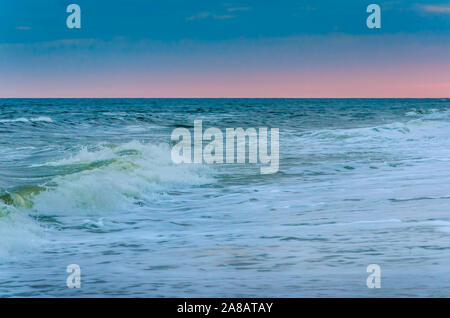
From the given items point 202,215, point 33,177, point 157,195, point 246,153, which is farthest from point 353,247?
point 246,153

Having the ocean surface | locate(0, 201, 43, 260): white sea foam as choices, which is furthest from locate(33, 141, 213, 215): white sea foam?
locate(0, 201, 43, 260): white sea foam

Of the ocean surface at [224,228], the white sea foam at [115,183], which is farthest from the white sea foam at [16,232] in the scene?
the white sea foam at [115,183]

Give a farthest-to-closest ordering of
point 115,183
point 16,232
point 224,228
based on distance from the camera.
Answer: point 115,183 → point 224,228 → point 16,232

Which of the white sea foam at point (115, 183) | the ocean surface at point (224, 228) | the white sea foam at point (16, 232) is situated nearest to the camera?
the ocean surface at point (224, 228)

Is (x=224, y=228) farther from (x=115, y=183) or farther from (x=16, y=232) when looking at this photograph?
(x=115, y=183)

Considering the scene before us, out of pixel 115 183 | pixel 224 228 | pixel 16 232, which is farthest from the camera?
pixel 115 183

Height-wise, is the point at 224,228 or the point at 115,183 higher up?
the point at 115,183

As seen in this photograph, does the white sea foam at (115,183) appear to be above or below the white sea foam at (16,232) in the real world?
above

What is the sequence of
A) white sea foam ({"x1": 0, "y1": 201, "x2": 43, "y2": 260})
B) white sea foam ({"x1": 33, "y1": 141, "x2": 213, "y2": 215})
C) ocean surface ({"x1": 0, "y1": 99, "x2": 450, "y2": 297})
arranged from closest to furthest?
ocean surface ({"x1": 0, "y1": 99, "x2": 450, "y2": 297}) → white sea foam ({"x1": 0, "y1": 201, "x2": 43, "y2": 260}) → white sea foam ({"x1": 33, "y1": 141, "x2": 213, "y2": 215})

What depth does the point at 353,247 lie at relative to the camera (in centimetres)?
602

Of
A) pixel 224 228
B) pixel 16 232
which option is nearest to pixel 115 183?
pixel 16 232

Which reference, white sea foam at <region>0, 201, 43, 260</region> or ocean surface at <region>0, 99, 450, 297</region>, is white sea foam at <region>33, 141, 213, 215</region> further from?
white sea foam at <region>0, 201, 43, 260</region>

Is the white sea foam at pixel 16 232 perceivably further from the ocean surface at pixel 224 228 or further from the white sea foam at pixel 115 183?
the white sea foam at pixel 115 183

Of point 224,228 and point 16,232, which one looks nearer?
point 16,232
